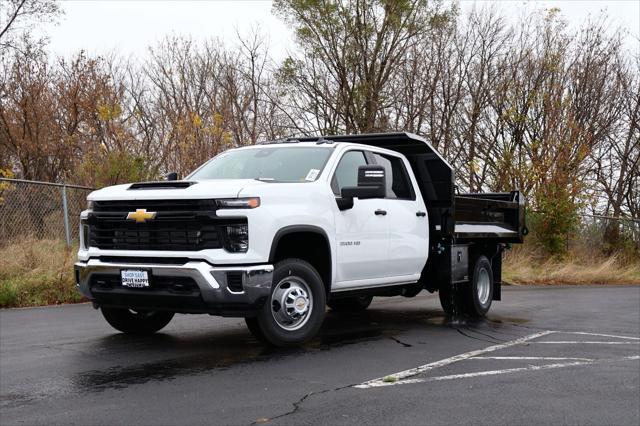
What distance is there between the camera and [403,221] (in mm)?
9188

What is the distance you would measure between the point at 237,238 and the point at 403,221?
2689 millimetres

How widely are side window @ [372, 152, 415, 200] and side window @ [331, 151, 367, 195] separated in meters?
0.34

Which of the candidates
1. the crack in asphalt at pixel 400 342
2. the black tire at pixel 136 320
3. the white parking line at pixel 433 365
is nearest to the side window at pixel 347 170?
the crack in asphalt at pixel 400 342

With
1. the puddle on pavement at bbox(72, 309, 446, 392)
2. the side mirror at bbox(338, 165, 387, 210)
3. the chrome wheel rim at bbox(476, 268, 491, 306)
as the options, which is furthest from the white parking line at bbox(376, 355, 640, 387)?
the chrome wheel rim at bbox(476, 268, 491, 306)

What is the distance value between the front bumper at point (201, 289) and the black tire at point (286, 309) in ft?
0.71

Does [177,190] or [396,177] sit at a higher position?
[396,177]

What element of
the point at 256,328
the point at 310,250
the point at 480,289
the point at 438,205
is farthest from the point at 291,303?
the point at 480,289

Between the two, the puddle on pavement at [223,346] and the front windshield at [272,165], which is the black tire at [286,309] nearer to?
the puddle on pavement at [223,346]

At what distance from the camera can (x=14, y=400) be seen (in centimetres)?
569

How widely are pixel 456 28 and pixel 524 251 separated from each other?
9729 millimetres

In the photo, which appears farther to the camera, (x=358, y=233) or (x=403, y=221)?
(x=403, y=221)

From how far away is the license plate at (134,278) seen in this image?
7.29 m

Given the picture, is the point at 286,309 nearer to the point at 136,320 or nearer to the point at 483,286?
the point at 136,320

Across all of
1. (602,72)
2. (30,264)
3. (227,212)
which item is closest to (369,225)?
(227,212)
